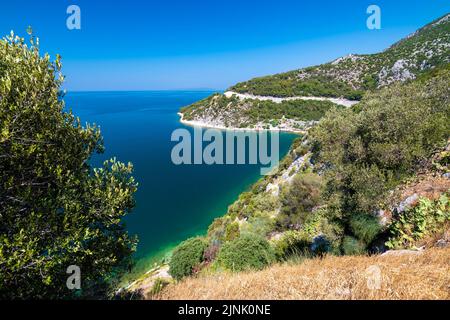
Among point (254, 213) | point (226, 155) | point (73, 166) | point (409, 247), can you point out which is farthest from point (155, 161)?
point (409, 247)

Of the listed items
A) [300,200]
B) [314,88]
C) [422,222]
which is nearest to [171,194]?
[300,200]

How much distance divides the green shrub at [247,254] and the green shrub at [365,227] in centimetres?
435

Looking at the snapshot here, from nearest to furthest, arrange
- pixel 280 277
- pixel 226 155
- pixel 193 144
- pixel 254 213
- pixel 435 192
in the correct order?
1. pixel 280 277
2. pixel 435 192
3. pixel 254 213
4. pixel 226 155
5. pixel 193 144

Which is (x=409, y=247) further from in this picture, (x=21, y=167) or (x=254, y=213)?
(x=254, y=213)

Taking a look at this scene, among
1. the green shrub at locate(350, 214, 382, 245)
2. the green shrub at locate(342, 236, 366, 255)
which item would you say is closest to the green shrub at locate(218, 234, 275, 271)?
the green shrub at locate(342, 236, 366, 255)

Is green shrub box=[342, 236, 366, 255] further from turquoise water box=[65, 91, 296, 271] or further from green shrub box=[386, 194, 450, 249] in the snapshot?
turquoise water box=[65, 91, 296, 271]

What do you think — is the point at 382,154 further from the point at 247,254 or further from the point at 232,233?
the point at 232,233

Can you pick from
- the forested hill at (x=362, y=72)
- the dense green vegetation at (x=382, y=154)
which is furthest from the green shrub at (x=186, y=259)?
the forested hill at (x=362, y=72)

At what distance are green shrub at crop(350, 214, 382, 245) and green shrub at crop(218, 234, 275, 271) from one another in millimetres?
4351

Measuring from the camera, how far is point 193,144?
8644 cm

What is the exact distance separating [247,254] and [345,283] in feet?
29.3
